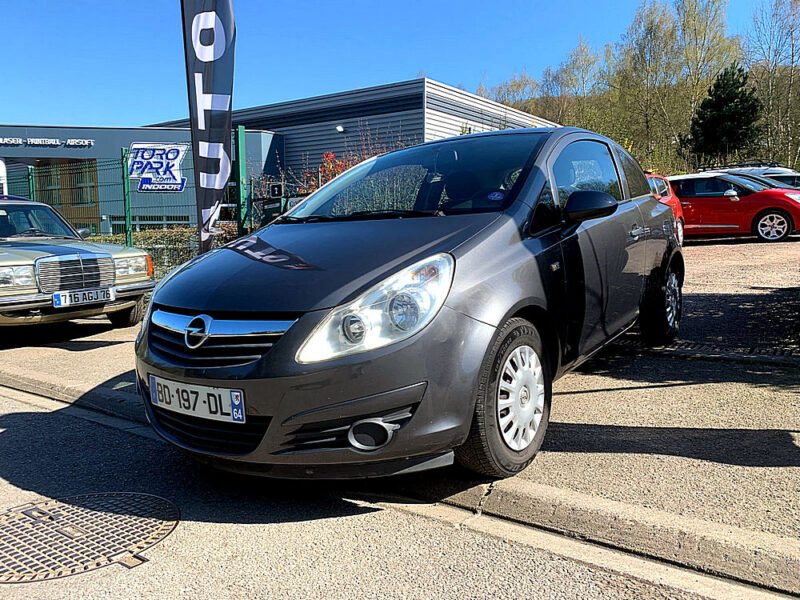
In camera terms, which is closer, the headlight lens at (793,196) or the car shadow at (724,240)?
the headlight lens at (793,196)

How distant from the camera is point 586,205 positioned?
3520 millimetres

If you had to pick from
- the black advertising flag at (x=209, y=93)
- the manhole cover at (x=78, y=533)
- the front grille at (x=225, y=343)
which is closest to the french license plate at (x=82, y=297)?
the black advertising flag at (x=209, y=93)

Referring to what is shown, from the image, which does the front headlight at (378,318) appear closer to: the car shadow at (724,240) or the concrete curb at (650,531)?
the concrete curb at (650,531)

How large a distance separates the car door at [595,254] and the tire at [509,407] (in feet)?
1.52

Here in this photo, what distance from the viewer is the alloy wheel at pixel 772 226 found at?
14844 millimetres

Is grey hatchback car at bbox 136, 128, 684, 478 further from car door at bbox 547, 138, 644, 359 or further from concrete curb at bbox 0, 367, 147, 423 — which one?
concrete curb at bbox 0, 367, 147, 423

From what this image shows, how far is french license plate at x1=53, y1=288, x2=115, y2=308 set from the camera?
22.9ft

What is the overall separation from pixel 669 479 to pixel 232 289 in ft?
6.87

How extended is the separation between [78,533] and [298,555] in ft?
3.31

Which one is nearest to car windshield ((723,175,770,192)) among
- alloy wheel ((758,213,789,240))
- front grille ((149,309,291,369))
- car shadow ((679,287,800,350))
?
alloy wheel ((758,213,789,240))

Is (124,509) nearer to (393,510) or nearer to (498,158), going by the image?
(393,510)

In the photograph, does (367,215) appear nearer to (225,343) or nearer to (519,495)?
(225,343)

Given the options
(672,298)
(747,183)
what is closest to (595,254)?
(672,298)

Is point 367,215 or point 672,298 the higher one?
point 367,215
